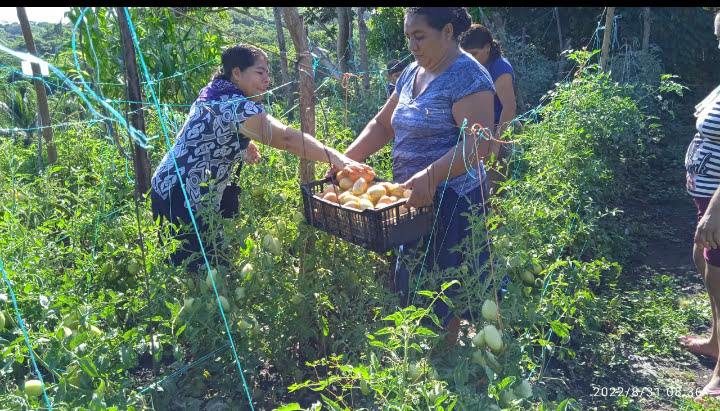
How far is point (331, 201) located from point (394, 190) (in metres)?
0.22

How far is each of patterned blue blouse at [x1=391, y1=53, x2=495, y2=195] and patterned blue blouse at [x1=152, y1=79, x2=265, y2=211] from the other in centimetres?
55

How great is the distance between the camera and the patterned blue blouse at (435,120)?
218 centimetres

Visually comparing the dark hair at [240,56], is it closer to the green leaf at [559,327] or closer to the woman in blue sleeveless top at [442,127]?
the woman in blue sleeveless top at [442,127]

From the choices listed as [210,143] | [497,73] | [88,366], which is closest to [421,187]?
[210,143]

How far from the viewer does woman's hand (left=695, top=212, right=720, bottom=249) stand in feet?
6.95

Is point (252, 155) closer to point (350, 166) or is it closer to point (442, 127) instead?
point (350, 166)

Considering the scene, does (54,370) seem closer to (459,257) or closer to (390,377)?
(390,377)

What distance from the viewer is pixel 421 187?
80.9 inches

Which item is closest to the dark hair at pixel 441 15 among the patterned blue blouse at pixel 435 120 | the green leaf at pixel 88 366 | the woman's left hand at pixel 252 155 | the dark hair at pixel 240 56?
the patterned blue blouse at pixel 435 120

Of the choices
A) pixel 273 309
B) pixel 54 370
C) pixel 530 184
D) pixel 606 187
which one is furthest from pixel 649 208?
pixel 54 370

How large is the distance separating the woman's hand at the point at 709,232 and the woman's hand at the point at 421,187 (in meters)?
0.94

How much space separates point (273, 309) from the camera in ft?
6.80

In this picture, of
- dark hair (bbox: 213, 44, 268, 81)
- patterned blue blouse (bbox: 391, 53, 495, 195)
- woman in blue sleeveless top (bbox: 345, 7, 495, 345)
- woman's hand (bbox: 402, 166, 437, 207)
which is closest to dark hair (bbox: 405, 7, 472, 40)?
woman in blue sleeveless top (bbox: 345, 7, 495, 345)

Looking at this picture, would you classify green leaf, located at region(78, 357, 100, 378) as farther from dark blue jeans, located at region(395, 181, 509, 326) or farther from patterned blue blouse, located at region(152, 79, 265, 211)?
dark blue jeans, located at region(395, 181, 509, 326)
